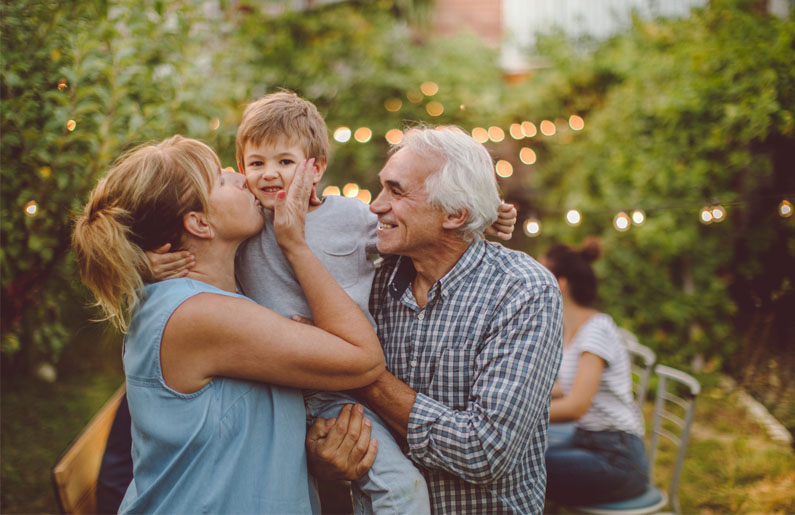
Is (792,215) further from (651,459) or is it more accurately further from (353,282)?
(353,282)

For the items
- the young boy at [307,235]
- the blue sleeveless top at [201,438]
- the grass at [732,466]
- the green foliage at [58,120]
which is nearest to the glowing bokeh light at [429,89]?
the green foliage at [58,120]

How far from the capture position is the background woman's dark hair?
3117mm

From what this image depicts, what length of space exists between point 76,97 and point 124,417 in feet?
4.34

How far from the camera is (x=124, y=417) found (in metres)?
2.22

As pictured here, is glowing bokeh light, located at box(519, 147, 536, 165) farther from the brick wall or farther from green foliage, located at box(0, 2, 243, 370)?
green foliage, located at box(0, 2, 243, 370)

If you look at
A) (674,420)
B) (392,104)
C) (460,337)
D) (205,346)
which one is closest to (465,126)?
(392,104)

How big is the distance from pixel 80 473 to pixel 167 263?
4.46ft

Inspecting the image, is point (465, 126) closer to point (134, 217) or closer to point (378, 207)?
point (378, 207)

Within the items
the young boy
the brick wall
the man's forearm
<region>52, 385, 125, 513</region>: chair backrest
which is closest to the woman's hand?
the young boy

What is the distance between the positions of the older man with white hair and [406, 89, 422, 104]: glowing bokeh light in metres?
4.51

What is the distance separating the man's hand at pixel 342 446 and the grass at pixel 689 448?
2.89m

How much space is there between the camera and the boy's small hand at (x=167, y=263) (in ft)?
5.20

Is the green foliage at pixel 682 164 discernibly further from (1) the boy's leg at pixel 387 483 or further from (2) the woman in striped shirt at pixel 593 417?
(1) the boy's leg at pixel 387 483

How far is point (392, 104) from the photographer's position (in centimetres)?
629
